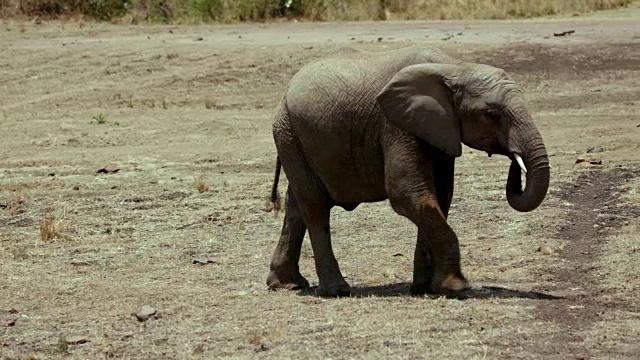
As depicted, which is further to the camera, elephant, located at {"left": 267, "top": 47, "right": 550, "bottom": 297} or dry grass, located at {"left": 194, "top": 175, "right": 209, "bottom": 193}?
dry grass, located at {"left": 194, "top": 175, "right": 209, "bottom": 193}

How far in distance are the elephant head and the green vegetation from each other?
19.3m

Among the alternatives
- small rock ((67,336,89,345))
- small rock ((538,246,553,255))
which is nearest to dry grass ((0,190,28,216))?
small rock ((67,336,89,345))

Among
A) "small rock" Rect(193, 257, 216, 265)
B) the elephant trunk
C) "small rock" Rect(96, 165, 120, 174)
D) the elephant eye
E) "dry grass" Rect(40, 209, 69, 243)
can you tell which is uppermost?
the elephant eye

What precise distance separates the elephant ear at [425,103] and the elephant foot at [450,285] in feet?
3.02

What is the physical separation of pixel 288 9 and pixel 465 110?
835 inches

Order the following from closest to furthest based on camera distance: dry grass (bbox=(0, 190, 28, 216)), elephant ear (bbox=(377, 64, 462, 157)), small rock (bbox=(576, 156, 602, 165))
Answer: elephant ear (bbox=(377, 64, 462, 157))
dry grass (bbox=(0, 190, 28, 216))
small rock (bbox=(576, 156, 602, 165))

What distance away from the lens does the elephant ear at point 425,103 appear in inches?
432

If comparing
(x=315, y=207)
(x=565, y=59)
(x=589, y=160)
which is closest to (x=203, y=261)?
(x=315, y=207)

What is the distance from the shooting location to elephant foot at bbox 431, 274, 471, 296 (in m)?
11.1

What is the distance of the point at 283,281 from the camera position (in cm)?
1209

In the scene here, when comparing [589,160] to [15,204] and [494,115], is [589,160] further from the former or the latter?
[494,115]

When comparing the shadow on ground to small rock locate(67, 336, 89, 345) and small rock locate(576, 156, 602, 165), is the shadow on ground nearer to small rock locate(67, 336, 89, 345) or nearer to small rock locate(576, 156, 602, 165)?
small rock locate(67, 336, 89, 345)

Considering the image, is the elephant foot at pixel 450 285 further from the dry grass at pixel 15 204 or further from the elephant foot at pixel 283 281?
the dry grass at pixel 15 204

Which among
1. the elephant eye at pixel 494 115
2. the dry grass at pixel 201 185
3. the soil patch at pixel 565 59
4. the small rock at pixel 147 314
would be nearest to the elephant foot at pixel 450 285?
the elephant eye at pixel 494 115
